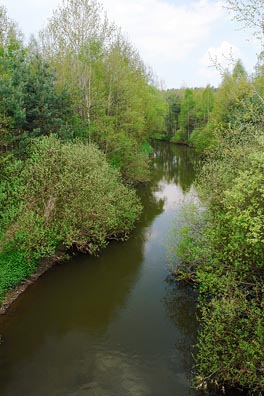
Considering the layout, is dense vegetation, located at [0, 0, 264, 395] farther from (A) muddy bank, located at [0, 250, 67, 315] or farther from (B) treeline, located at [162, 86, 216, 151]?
(B) treeline, located at [162, 86, 216, 151]

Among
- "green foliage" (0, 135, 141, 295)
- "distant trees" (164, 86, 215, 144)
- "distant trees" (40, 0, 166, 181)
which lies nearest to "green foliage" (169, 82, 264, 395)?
"green foliage" (0, 135, 141, 295)

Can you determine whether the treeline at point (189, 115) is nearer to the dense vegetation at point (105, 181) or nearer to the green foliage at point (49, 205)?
the dense vegetation at point (105, 181)

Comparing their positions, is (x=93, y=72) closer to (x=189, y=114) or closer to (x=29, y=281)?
(x=29, y=281)

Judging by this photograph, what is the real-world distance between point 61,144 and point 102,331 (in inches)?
476

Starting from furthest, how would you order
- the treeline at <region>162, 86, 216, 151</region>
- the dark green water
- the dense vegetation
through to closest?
the treeline at <region>162, 86, 216, 151</region>
the dark green water
the dense vegetation

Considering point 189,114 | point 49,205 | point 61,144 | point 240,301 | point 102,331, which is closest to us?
point 240,301

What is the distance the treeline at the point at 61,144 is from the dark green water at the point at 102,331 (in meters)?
2.02

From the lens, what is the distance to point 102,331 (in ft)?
45.9

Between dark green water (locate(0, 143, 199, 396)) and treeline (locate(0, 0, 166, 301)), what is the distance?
2.02 metres

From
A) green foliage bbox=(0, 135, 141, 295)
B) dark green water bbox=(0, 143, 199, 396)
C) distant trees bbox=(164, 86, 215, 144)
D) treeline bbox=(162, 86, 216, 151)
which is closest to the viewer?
dark green water bbox=(0, 143, 199, 396)

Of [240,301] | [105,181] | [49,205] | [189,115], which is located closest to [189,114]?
[189,115]

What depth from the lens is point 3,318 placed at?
14.4m

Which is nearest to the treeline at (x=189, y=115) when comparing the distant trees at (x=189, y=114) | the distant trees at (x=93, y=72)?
the distant trees at (x=189, y=114)

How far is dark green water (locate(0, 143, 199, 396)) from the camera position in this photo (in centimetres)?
1127
